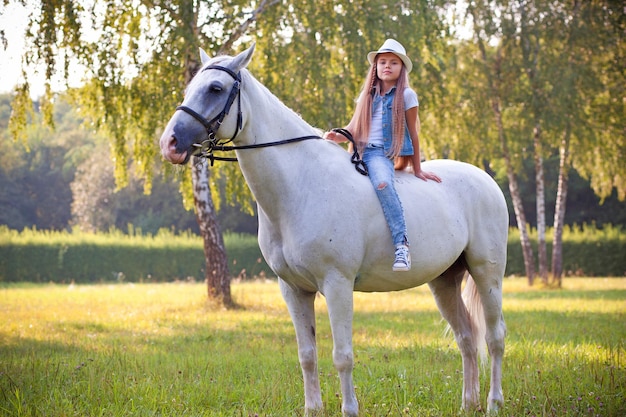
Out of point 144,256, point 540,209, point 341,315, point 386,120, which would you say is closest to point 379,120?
point 386,120

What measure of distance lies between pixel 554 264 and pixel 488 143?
460 cm

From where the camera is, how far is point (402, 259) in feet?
14.1

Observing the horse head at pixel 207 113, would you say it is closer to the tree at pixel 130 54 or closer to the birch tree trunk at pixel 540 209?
the tree at pixel 130 54

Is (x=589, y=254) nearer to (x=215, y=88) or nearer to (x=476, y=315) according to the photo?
(x=476, y=315)

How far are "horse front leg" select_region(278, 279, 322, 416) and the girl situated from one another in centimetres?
85

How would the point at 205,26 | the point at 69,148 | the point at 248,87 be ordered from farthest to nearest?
1. the point at 69,148
2. the point at 205,26
3. the point at 248,87

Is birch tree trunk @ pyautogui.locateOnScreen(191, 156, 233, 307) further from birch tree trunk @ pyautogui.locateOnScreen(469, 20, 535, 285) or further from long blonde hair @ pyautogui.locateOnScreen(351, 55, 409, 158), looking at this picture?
birch tree trunk @ pyautogui.locateOnScreen(469, 20, 535, 285)

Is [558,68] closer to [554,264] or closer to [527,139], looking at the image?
[527,139]

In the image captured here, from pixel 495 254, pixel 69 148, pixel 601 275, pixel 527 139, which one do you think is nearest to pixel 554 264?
pixel 527 139

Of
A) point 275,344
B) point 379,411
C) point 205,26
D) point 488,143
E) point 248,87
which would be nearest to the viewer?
point 248,87

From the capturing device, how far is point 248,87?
4266 millimetres

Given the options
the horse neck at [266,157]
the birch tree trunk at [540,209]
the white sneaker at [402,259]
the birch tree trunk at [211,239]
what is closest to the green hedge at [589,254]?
the birch tree trunk at [540,209]

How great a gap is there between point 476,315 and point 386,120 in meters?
1.96

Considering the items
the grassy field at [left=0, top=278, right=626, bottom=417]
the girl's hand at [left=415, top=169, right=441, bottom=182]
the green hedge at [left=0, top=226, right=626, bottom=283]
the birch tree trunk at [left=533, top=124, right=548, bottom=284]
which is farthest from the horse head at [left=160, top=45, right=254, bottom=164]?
the green hedge at [left=0, top=226, right=626, bottom=283]
